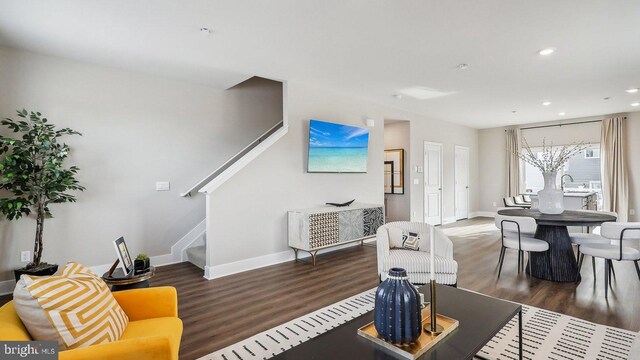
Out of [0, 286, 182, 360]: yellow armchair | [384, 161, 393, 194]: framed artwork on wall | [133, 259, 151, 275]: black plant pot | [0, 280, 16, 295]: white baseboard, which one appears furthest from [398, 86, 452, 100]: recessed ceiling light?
[0, 280, 16, 295]: white baseboard

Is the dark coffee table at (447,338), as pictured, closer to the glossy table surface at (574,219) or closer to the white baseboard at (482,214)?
the glossy table surface at (574,219)

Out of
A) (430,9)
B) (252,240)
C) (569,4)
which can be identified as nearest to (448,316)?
(430,9)

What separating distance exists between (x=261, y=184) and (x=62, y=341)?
3219 millimetres

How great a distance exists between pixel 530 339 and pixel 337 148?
3564 mm

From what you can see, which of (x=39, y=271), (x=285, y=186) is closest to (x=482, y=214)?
(x=285, y=186)

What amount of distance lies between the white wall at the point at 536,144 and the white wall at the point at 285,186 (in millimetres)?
4954

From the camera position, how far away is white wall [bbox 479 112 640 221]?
721 cm

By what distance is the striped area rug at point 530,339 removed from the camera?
6.99 ft

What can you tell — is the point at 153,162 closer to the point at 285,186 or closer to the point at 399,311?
the point at 285,186

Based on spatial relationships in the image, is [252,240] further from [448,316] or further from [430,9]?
[430,9]

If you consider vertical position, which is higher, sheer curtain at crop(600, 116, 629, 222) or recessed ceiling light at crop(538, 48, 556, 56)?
recessed ceiling light at crop(538, 48, 556, 56)

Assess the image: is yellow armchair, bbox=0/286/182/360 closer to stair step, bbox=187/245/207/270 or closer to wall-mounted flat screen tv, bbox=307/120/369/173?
stair step, bbox=187/245/207/270

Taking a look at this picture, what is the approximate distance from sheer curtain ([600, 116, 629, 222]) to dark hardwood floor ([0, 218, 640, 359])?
4.19m

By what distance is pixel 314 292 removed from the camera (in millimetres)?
3359
